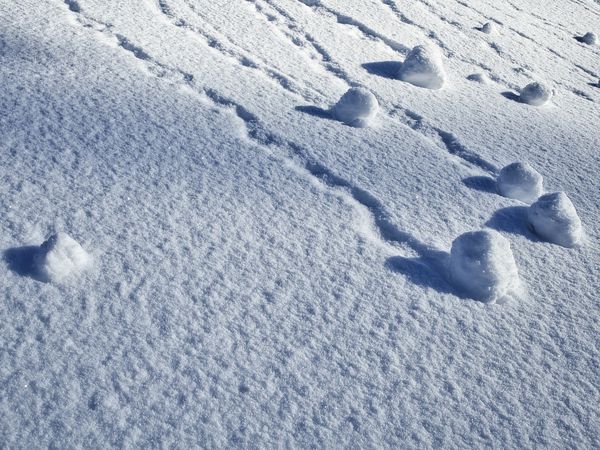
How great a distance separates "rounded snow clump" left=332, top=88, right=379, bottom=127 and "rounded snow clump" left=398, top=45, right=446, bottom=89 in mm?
348

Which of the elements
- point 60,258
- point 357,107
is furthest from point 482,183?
point 60,258

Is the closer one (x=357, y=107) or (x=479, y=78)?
(x=357, y=107)

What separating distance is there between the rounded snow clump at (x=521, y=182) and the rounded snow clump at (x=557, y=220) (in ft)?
0.33

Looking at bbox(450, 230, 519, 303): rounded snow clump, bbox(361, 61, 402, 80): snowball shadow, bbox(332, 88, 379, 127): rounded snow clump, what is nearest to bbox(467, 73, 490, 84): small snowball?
bbox(361, 61, 402, 80): snowball shadow

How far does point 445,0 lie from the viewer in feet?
8.11

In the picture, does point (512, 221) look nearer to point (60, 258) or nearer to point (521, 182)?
point (521, 182)

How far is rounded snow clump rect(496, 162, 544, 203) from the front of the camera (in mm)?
1047

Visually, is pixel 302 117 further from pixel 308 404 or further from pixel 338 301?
pixel 308 404

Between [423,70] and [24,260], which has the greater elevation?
[423,70]

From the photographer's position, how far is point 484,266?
2.55ft

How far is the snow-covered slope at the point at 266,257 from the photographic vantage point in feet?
2.02

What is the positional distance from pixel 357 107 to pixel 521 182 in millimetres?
426

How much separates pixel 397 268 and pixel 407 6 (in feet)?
5.87

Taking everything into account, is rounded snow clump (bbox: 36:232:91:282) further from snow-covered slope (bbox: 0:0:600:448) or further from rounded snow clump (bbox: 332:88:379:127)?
rounded snow clump (bbox: 332:88:379:127)
